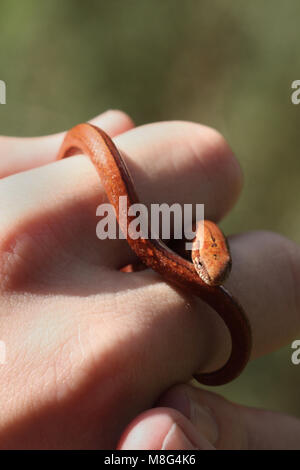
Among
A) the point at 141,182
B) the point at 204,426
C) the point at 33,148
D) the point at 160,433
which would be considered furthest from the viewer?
the point at 33,148

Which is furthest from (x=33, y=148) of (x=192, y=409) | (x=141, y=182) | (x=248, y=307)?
(x=192, y=409)

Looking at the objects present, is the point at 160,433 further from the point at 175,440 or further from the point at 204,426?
the point at 204,426

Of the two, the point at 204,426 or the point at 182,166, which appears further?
the point at 182,166

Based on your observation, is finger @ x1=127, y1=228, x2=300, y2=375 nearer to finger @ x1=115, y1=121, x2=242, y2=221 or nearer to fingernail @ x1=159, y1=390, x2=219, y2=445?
fingernail @ x1=159, y1=390, x2=219, y2=445

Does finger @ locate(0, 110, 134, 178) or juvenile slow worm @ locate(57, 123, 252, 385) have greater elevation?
finger @ locate(0, 110, 134, 178)

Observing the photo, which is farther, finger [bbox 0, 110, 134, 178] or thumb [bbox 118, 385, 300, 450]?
finger [bbox 0, 110, 134, 178]

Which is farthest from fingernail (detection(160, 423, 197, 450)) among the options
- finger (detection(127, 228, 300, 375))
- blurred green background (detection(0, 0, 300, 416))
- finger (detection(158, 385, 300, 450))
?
blurred green background (detection(0, 0, 300, 416))

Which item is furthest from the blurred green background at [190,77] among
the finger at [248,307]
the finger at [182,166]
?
the finger at [182,166]

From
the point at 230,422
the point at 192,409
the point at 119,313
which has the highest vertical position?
the point at 119,313
